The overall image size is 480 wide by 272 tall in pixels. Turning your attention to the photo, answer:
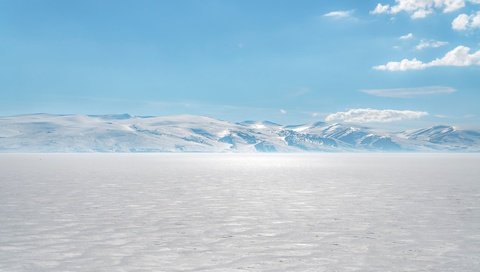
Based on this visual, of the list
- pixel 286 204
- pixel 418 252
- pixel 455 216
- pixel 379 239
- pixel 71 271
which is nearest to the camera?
pixel 71 271

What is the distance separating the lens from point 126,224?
25.4 meters

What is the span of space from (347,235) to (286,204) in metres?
12.8

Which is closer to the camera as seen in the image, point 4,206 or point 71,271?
point 71,271

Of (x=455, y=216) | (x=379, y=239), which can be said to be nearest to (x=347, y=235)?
(x=379, y=239)

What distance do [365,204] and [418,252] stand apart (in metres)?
16.9

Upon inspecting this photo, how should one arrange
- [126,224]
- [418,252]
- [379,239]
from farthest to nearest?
[126,224], [379,239], [418,252]

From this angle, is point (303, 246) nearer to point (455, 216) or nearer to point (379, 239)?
point (379, 239)

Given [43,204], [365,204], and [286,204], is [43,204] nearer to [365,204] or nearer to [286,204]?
[286,204]

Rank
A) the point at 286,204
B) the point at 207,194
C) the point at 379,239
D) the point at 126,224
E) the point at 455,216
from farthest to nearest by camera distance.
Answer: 1. the point at 207,194
2. the point at 286,204
3. the point at 455,216
4. the point at 126,224
5. the point at 379,239

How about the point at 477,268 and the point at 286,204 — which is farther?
the point at 286,204

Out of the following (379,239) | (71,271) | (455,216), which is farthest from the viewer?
(455,216)

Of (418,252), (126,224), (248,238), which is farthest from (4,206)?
(418,252)

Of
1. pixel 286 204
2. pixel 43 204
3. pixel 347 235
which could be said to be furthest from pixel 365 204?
pixel 43 204

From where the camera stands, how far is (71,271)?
1530 centimetres
